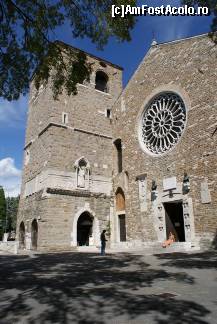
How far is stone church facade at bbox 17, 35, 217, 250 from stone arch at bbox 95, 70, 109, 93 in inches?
18.2

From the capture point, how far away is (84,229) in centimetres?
2047

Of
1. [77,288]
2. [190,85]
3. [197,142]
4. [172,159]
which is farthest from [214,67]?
[77,288]

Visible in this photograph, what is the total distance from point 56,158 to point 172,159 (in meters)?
7.16

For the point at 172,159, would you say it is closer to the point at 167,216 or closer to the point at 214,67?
the point at 167,216

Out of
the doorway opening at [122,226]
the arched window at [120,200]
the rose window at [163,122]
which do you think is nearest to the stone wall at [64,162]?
the arched window at [120,200]

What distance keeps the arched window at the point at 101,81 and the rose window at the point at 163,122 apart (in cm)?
579

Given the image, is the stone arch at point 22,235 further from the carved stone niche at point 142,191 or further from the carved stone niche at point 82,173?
the carved stone niche at point 142,191

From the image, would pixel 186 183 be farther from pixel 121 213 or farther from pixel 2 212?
pixel 2 212

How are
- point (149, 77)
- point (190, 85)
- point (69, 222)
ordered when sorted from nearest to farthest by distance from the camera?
1. point (190, 85)
2. point (69, 222)
3. point (149, 77)

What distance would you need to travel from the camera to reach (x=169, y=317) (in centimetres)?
446

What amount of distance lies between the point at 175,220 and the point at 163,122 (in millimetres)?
5977

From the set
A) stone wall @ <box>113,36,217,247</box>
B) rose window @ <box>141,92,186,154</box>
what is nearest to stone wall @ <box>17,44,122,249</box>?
stone wall @ <box>113,36,217,247</box>

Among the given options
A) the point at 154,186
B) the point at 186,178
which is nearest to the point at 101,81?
the point at 154,186

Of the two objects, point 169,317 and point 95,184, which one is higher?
point 95,184
